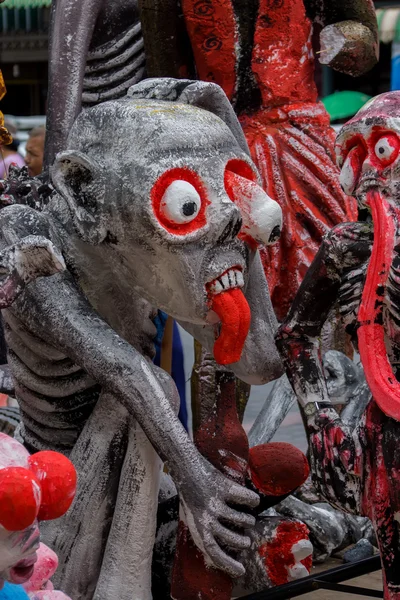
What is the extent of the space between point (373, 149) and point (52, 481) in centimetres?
83

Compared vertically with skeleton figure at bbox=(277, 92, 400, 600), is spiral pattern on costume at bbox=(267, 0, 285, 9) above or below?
above

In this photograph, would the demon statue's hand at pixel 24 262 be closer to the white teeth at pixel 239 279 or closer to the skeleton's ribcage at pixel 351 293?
the white teeth at pixel 239 279

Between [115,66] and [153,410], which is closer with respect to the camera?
[153,410]

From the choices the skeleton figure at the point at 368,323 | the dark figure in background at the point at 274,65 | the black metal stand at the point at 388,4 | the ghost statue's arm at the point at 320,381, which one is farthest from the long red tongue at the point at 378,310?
the black metal stand at the point at 388,4

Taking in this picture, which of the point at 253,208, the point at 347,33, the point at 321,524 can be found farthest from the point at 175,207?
the point at 321,524

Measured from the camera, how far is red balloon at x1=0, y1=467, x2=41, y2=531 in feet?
4.64

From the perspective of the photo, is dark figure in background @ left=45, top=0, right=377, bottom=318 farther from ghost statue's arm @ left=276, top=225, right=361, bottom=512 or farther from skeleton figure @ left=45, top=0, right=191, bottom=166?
ghost statue's arm @ left=276, top=225, right=361, bottom=512

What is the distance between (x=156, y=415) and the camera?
198cm

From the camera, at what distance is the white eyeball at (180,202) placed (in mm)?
1960

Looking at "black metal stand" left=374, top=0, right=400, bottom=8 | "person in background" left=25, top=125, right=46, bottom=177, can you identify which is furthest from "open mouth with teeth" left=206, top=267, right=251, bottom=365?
"black metal stand" left=374, top=0, right=400, bottom=8

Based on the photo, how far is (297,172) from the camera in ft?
8.94

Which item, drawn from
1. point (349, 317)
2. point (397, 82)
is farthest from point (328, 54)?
point (397, 82)

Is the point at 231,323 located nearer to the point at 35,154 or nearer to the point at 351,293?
the point at 351,293

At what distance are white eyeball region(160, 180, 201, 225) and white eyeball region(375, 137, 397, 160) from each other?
31 cm
